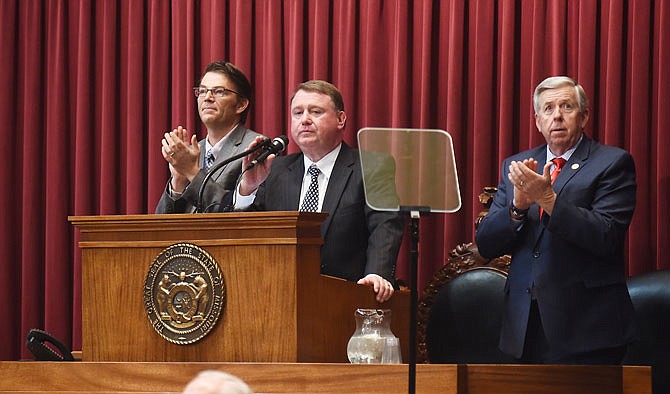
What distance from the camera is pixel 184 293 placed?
9.38 ft

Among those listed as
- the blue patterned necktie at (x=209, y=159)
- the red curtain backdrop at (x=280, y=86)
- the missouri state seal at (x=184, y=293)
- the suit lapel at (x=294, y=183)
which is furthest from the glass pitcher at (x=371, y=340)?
the red curtain backdrop at (x=280, y=86)

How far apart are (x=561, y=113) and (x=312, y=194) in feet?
2.84

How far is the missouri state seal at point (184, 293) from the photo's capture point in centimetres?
282

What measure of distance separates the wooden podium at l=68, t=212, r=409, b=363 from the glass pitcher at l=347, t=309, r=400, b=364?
96 millimetres

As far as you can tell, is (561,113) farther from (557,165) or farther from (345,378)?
(345,378)

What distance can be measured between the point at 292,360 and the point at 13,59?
125 inches

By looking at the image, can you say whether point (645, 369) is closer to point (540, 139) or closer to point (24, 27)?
point (540, 139)

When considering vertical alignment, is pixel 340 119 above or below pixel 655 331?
above

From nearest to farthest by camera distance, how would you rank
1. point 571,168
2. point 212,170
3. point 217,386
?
point 217,386 → point 212,170 → point 571,168

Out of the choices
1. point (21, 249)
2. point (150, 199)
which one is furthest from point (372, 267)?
point (21, 249)

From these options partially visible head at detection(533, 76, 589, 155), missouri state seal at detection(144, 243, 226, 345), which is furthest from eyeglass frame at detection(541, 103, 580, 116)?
missouri state seal at detection(144, 243, 226, 345)

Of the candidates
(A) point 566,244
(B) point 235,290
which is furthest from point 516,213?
(B) point 235,290

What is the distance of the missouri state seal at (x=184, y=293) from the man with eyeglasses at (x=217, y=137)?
1.50 feet

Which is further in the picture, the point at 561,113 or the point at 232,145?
the point at 232,145
